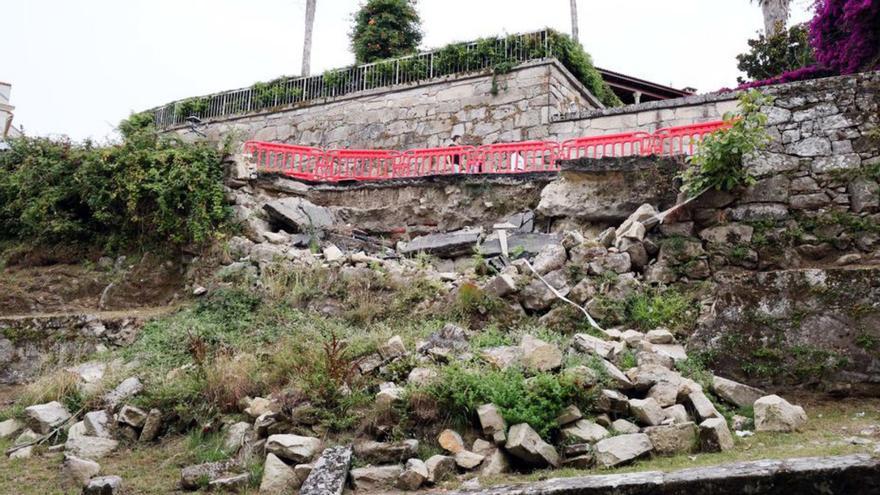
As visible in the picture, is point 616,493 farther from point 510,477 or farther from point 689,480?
point 510,477

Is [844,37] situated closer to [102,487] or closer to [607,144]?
[607,144]

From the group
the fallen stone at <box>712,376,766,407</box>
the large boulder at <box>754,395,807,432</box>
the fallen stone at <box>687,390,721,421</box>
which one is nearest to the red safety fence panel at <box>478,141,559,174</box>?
the fallen stone at <box>712,376,766,407</box>

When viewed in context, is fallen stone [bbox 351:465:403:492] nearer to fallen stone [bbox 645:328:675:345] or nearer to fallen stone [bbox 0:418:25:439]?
A: fallen stone [bbox 645:328:675:345]

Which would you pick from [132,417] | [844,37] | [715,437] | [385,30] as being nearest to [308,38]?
[385,30]

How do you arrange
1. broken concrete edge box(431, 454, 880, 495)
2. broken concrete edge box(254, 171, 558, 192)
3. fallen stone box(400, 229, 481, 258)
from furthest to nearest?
broken concrete edge box(254, 171, 558, 192) < fallen stone box(400, 229, 481, 258) < broken concrete edge box(431, 454, 880, 495)

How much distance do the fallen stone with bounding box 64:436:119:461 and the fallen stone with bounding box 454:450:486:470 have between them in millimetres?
3144

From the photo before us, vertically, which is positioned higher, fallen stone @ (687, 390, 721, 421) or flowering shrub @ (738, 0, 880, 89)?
flowering shrub @ (738, 0, 880, 89)

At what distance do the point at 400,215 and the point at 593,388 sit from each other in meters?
6.10

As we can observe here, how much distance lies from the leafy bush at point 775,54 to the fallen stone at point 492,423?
1331 cm

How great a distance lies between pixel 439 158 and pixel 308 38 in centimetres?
1015

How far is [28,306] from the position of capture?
991 centimetres

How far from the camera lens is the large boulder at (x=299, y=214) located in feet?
33.8

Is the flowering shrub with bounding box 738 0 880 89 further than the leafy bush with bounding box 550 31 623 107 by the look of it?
No

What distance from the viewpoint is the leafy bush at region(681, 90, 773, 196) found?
737 centimetres
